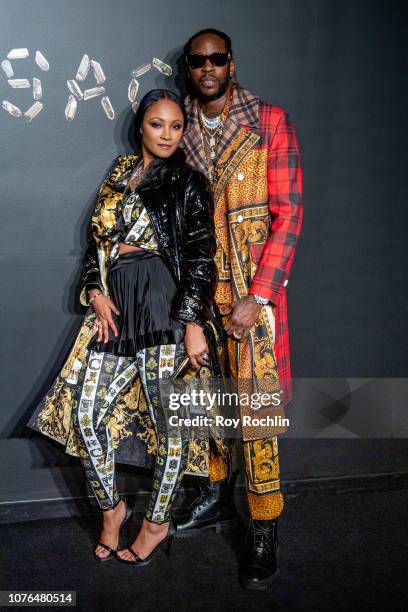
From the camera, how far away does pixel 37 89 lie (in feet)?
8.89

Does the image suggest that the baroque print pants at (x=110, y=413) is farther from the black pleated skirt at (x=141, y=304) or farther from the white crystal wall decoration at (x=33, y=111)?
the white crystal wall decoration at (x=33, y=111)

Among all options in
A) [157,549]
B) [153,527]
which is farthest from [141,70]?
[157,549]

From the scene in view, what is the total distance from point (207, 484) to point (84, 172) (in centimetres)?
137

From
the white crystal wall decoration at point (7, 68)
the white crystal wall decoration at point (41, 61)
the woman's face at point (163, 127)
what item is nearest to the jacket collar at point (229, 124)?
→ the woman's face at point (163, 127)

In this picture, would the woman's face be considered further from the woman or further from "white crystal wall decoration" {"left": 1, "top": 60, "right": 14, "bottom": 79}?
"white crystal wall decoration" {"left": 1, "top": 60, "right": 14, "bottom": 79}

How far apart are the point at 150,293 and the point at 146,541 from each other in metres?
0.90

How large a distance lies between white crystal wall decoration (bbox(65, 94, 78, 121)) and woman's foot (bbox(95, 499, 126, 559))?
4.87 ft

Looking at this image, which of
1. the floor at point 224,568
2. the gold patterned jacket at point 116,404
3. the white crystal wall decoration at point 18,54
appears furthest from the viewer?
the white crystal wall decoration at point 18,54

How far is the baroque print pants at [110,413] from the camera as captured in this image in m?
2.42

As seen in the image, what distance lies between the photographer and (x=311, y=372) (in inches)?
130

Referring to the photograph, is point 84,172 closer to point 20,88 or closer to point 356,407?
point 20,88

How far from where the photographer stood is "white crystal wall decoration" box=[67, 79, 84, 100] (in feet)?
8.98

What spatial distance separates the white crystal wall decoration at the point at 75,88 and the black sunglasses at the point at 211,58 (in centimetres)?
50

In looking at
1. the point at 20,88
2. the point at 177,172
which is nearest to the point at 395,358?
the point at 177,172
